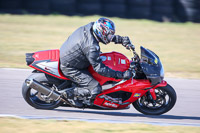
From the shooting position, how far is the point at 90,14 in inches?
658

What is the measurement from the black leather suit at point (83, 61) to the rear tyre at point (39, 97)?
1.30 ft

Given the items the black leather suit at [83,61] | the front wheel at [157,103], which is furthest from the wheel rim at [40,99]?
the front wheel at [157,103]

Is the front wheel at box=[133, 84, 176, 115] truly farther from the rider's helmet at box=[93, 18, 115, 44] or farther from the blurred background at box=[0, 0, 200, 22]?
the blurred background at box=[0, 0, 200, 22]

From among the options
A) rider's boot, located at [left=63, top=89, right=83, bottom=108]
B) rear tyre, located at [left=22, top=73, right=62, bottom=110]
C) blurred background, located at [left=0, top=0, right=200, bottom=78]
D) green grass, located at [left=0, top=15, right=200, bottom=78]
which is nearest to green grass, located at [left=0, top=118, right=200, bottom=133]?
rider's boot, located at [left=63, top=89, right=83, bottom=108]

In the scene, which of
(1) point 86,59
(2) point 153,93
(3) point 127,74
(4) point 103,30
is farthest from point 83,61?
(2) point 153,93

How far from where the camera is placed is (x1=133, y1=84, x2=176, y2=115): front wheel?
545cm

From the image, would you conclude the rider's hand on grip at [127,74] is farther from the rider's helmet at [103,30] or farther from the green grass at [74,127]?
the green grass at [74,127]

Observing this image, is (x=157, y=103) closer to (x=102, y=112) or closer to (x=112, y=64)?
(x=102, y=112)

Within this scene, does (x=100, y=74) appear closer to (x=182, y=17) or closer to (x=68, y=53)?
(x=68, y=53)

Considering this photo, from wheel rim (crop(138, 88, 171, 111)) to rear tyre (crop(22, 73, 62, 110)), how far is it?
4.67ft

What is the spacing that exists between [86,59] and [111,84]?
0.61 m

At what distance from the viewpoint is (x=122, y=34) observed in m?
14.1

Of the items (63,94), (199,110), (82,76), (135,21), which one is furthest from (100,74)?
(135,21)

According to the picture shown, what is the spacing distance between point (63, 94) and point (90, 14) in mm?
11890
